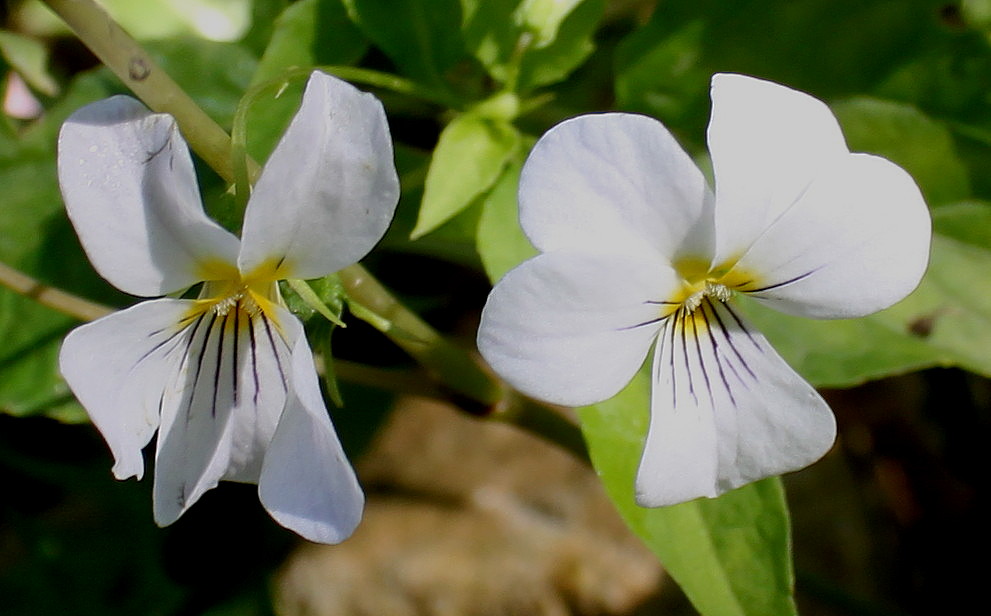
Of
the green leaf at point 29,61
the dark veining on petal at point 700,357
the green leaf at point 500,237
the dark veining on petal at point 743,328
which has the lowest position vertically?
the green leaf at point 29,61

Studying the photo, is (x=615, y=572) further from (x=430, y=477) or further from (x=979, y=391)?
(x=979, y=391)

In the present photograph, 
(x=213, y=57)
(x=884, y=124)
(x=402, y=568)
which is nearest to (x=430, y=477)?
(x=402, y=568)

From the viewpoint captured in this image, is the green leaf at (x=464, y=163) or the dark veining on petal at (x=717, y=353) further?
the green leaf at (x=464, y=163)

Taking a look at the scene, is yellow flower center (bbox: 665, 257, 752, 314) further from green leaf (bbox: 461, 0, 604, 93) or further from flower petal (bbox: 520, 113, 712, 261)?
green leaf (bbox: 461, 0, 604, 93)

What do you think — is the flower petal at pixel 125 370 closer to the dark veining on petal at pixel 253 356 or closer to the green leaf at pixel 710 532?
the dark veining on petal at pixel 253 356

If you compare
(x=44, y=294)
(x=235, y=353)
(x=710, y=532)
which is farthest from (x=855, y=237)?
(x=44, y=294)

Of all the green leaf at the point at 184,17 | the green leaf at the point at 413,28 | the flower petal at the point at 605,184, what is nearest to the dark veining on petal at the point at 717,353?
the flower petal at the point at 605,184
